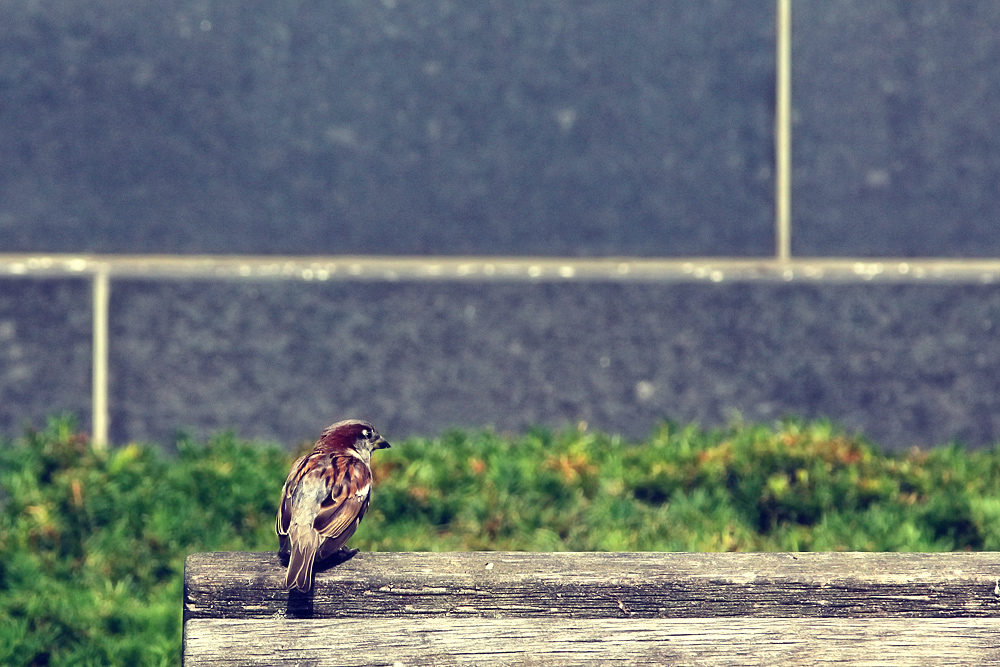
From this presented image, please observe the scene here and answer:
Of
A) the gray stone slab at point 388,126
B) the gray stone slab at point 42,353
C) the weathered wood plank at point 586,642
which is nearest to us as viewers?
the weathered wood plank at point 586,642

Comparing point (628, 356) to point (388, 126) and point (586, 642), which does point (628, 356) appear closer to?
point (388, 126)

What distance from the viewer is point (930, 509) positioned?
4160 mm

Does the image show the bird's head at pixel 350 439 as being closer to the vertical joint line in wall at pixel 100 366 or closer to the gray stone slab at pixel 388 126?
the gray stone slab at pixel 388 126

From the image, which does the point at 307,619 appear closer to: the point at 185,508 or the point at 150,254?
the point at 185,508

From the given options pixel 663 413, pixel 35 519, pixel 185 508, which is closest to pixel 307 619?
pixel 185 508

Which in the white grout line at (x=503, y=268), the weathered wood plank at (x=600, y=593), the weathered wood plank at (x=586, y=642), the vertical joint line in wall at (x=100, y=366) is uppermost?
the white grout line at (x=503, y=268)

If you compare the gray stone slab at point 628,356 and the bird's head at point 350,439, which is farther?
the gray stone slab at point 628,356

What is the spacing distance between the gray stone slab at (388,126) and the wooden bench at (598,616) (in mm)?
3044

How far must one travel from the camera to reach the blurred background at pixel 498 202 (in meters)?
5.36

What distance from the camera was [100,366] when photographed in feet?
17.4

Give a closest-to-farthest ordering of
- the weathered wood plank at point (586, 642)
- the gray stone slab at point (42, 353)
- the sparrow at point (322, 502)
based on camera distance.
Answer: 1. the weathered wood plank at point (586, 642)
2. the sparrow at point (322, 502)
3. the gray stone slab at point (42, 353)

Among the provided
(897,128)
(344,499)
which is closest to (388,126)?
(897,128)

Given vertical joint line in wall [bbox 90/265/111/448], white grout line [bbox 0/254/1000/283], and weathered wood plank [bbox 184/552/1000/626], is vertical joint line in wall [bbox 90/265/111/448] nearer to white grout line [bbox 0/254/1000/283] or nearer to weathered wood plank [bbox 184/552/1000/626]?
white grout line [bbox 0/254/1000/283]

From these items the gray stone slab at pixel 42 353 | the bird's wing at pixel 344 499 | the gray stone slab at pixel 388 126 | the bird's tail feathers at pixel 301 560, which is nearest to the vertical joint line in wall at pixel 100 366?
the gray stone slab at pixel 42 353
